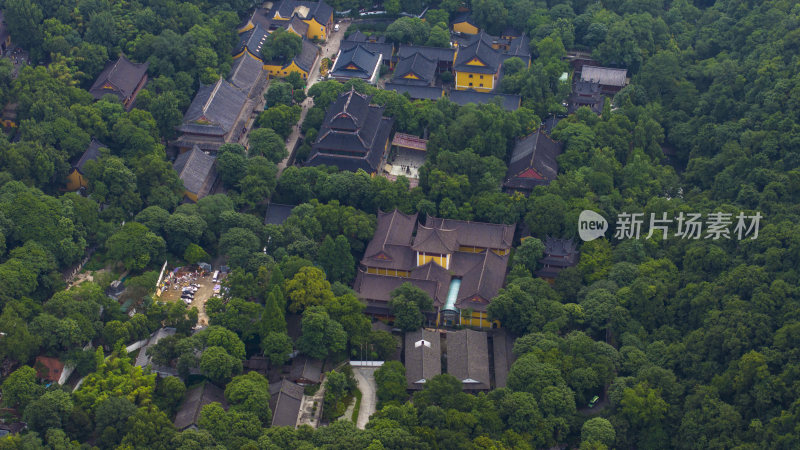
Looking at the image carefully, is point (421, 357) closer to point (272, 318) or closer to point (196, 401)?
point (272, 318)

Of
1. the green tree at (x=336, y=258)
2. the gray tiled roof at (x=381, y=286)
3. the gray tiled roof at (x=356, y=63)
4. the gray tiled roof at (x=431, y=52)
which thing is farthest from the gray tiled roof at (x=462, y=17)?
the gray tiled roof at (x=381, y=286)

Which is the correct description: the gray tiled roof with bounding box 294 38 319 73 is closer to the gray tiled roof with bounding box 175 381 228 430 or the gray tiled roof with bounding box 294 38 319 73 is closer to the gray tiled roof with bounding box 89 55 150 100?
the gray tiled roof with bounding box 89 55 150 100

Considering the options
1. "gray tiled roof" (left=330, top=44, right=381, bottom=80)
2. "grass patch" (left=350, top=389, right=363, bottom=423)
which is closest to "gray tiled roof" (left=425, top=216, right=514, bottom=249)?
"grass patch" (left=350, top=389, right=363, bottom=423)

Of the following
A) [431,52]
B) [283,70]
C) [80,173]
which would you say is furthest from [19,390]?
[431,52]

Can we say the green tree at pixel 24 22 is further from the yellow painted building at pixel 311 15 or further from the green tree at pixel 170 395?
the green tree at pixel 170 395

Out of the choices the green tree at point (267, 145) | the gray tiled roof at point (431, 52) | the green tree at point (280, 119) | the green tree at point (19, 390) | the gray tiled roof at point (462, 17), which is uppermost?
the gray tiled roof at point (462, 17)

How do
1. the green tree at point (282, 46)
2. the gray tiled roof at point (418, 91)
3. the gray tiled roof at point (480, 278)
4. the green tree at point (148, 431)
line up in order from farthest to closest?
the green tree at point (282, 46), the gray tiled roof at point (418, 91), the gray tiled roof at point (480, 278), the green tree at point (148, 431)

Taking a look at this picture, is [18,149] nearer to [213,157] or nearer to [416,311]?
[213,157]
